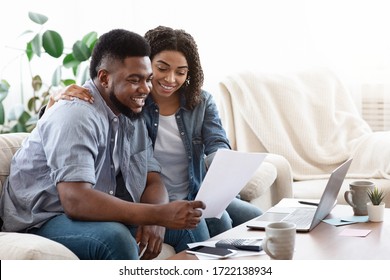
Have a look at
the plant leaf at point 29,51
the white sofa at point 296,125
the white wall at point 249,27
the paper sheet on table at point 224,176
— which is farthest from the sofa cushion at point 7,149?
the white wall at point 249,27

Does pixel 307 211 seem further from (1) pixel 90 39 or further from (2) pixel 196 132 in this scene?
(1) pixel 90 39

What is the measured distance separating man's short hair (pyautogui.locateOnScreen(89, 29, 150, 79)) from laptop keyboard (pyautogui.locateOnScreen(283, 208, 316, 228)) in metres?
0.63

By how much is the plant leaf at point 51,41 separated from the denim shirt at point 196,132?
1372 millimetres

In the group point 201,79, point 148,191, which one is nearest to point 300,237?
point 148,191

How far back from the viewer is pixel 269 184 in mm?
2789

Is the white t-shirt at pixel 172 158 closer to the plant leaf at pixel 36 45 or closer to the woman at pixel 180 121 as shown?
the woman at pixel 180 121

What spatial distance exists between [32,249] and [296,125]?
194 centimetres

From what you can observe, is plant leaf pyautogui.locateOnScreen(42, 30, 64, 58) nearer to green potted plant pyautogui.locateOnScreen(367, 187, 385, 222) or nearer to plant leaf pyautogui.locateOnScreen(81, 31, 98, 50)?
plant leaf pyautogui.locateOnScreen(81, 31, 98, 50)

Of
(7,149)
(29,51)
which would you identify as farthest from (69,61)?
(7,149)

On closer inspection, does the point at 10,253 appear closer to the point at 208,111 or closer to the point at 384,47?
the point at 208,111

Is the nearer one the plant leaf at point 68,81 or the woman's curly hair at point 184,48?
the woman's curly hair at point 184,48

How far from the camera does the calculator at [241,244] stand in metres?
1.71

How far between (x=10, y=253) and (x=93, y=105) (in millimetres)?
512

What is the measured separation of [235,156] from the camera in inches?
72.2
